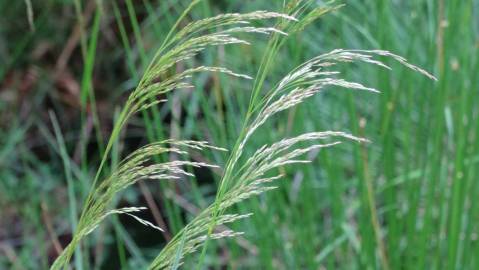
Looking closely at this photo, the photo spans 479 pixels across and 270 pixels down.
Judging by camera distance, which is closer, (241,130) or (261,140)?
(241,130)

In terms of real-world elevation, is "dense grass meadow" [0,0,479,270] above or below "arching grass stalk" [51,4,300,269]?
below

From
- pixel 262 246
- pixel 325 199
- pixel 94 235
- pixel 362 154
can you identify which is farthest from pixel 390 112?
pixel 94 235

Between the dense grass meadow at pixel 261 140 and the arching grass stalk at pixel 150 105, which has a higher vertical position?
the arching grass stalk at pixel 150 105

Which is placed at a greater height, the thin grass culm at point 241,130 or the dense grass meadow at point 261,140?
the thin grass culm at point 241,130

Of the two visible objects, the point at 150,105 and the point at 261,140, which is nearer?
the point at 150,105

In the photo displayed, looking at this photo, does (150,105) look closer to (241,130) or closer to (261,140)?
(241,130)

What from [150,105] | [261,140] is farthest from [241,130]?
[261,140]

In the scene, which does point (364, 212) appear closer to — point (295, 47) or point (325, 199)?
point (295, 47)

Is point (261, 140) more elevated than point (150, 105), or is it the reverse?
point (150, 105)
